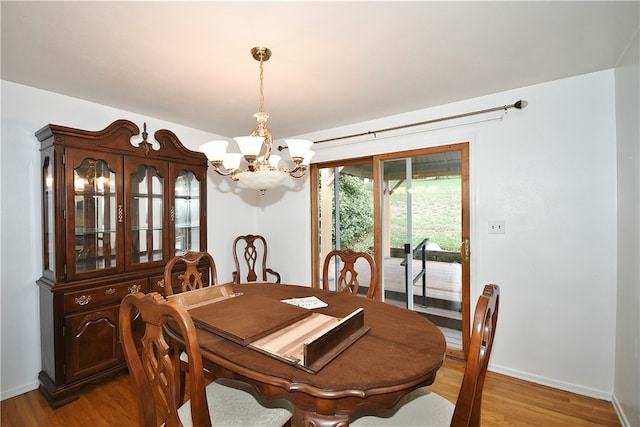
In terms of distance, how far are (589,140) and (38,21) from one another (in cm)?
351

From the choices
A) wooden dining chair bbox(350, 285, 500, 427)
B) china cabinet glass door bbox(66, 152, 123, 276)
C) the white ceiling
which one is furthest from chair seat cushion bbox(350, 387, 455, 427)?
china cabinet glass door bbox(66, 152, 123, 276)

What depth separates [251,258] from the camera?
153 inches

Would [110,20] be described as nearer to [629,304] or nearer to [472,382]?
[472,382]

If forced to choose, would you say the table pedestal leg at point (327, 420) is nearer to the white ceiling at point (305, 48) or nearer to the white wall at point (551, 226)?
the white ceiling at point (305, 48)

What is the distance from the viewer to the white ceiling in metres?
1.45

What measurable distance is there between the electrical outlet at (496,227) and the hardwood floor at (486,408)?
1210 mm

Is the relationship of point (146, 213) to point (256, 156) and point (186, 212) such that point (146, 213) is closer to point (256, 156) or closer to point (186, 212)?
point (186, 212)

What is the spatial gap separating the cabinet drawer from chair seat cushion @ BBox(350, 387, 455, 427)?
2.11 m

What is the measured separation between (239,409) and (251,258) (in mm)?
2660

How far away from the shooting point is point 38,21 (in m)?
1.50

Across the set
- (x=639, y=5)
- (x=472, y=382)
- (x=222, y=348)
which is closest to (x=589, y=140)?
(x=639, y=5)

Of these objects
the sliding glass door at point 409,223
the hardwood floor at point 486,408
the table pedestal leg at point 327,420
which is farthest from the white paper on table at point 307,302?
the sliding glass door at point 409,223

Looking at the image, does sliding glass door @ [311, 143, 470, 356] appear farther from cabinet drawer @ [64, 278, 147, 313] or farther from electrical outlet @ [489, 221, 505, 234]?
cabinet drawer @ [64, 278, 147, 313]

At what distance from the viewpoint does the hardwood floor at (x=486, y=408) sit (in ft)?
6.20
